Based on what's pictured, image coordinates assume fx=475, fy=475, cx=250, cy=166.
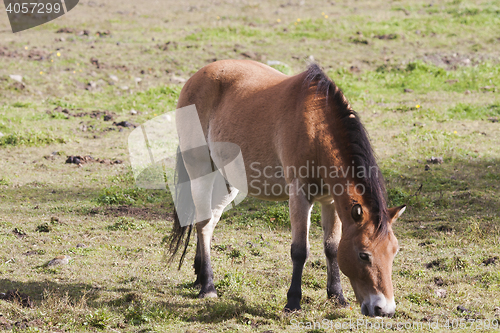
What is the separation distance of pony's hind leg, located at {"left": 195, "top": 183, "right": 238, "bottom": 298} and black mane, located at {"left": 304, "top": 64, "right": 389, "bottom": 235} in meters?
1.98

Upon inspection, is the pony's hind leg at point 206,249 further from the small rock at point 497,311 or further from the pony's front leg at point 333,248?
the small rock at point 497,311

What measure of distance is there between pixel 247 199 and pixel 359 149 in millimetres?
4244

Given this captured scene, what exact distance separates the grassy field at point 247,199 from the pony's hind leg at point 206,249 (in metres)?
0.18

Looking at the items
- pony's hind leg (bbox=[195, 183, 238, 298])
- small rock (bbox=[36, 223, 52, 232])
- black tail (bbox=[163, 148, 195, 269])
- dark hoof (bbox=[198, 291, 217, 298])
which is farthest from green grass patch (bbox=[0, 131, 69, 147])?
dark hoof (bbox=[198, 291, 217, 298])

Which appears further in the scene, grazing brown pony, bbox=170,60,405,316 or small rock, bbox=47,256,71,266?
small rock, bbox=47,256,71,266

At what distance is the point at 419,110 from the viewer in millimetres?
11812

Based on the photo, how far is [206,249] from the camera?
18.4 feet

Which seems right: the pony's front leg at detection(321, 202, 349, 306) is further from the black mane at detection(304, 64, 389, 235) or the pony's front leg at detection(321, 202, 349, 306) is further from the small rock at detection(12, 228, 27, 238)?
the small rock at detection(12, 228, 27, 238)

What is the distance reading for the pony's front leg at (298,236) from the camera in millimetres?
4637

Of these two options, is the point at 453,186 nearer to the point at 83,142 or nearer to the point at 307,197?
the point at 307,197

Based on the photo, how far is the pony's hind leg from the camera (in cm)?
534

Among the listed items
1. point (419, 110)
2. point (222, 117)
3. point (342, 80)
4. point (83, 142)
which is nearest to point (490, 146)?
point (419, 110)

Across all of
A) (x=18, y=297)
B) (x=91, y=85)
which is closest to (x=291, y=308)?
(x=18, y=297)

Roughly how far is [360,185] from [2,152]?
8.53 meters
